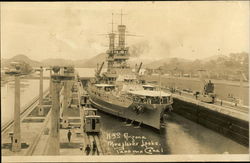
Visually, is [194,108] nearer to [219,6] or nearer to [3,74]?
[219,6]

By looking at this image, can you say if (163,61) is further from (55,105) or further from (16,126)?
(16,126)

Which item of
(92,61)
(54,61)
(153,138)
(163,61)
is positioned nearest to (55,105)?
(54,61)

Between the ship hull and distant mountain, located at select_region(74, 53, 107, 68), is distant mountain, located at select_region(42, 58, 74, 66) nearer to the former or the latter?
distant mountain, located at select_region(74, 53, 107, 68)

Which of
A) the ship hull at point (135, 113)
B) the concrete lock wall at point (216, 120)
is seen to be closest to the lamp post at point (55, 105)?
the ship hull at point (135, 113)

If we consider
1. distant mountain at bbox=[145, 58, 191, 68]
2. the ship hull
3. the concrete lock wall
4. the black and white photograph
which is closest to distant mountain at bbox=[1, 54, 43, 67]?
the black and white photograph

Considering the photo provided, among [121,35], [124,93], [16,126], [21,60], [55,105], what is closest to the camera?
[55,105]

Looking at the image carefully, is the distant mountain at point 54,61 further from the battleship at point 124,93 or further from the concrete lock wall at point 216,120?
the concrete lock wall at point 216,120
